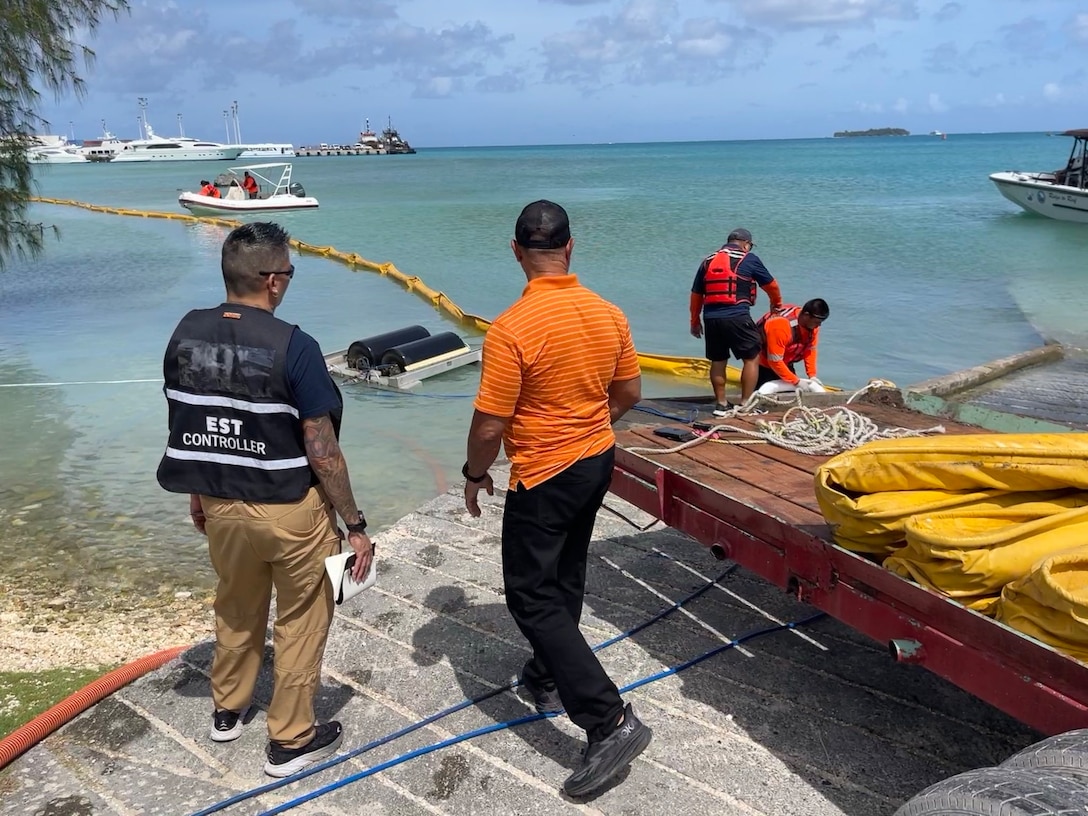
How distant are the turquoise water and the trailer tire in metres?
4.74

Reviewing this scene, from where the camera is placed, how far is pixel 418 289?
680 inches

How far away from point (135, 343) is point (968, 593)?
1391 cm

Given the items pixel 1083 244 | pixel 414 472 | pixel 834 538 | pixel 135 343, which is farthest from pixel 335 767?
pixel 1083 244

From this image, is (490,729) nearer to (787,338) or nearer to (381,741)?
(381,741)

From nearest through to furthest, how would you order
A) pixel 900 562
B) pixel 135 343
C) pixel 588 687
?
pixel 900 562 → pixel 588 687 → pixel 135 343

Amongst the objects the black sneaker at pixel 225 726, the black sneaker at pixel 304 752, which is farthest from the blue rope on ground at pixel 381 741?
the black sneaker at pixel 225 726

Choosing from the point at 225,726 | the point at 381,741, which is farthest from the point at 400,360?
the point at 381,741

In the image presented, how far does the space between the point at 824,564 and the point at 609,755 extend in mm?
991

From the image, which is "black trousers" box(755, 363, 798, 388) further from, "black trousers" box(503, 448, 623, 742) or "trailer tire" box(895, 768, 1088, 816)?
"trailer tire" box(895, 768, 1088, 816)

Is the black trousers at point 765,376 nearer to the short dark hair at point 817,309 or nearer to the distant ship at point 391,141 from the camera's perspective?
the short dark hair at point 817,309

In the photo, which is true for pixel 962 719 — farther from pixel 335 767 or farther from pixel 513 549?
pixel 335 767

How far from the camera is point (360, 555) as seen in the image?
9.78 feet

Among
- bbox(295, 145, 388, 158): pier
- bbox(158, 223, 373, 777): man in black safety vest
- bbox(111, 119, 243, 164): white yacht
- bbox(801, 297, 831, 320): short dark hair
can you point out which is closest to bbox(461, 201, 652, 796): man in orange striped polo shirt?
bbox(158, 223, 373, 777): man in black safety vest

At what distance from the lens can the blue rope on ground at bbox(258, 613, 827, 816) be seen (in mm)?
2934
